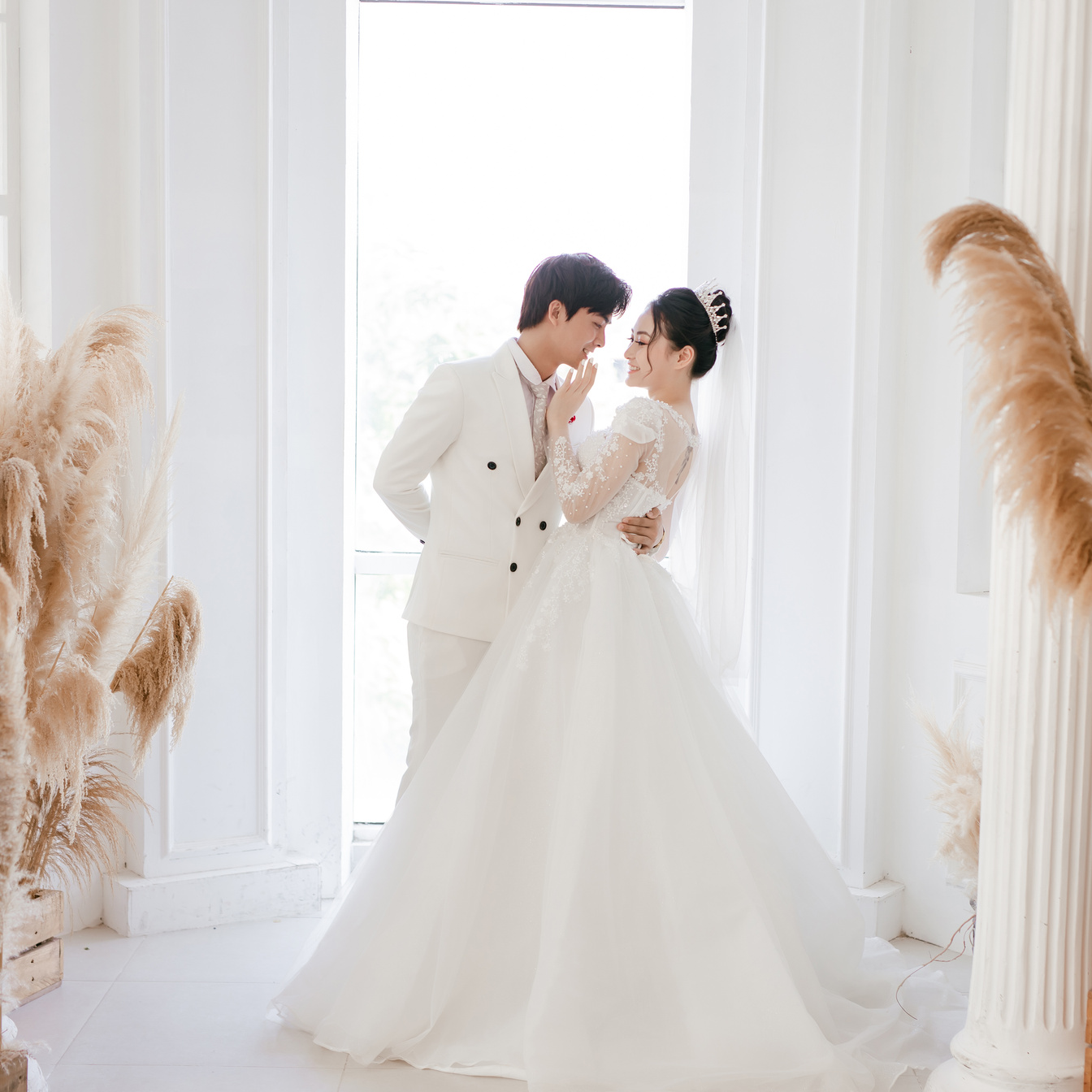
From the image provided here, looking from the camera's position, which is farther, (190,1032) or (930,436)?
(930,436)

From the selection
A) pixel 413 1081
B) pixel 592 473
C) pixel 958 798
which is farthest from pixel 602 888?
pixel 592 473

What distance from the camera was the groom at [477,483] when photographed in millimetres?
2502

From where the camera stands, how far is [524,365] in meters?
2.55

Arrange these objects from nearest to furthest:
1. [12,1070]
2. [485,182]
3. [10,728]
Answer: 1. [10,728]
2. [12,1070]
3. [485,182]

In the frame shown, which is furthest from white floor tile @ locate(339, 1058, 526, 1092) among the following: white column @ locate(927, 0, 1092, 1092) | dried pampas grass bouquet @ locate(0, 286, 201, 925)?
dried pampas grass bouquet @ locate(0, 286, 201, 925)

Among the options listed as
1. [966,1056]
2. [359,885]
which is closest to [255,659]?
[359,885]

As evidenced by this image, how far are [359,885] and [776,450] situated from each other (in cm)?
164

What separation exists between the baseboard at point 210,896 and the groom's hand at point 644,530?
1450 mm

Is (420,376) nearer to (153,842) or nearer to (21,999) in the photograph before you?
(153,842)

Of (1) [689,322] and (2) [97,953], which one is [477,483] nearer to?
(1) [689,322]

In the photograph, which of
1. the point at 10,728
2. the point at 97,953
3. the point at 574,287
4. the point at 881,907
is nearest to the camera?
the point at 10,728

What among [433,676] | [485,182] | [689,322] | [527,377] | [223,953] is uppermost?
[485,182]

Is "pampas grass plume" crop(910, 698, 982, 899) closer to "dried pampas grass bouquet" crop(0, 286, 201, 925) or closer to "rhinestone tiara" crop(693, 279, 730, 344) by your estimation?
"rhinestone tiara" crop(693, 279, 730, 344)

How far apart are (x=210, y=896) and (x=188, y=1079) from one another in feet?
2.88
